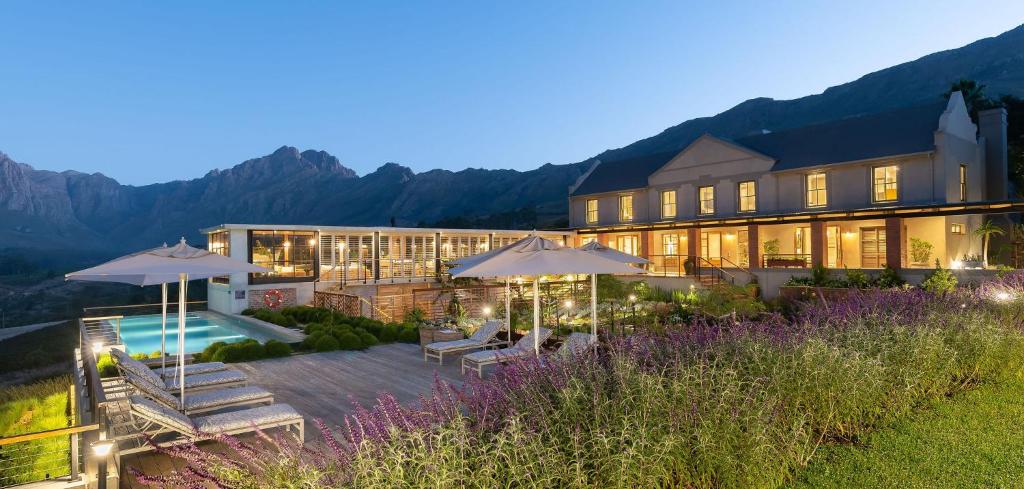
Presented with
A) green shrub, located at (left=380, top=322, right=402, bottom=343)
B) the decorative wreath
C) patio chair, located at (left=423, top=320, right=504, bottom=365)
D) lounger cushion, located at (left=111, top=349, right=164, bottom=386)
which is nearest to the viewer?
lounger cushion, located at (left=111, top=349, right=164, bottom=386)

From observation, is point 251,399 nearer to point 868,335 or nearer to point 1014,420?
point 868,335

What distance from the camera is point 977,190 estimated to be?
22438mm

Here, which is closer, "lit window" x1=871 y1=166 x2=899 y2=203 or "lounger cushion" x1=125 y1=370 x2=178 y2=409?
"lounger cushion" x1=125 y1=370 x2=178 y2=409

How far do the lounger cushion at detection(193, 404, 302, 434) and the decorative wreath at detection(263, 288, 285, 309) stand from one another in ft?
52.3

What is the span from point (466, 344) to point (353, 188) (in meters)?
166

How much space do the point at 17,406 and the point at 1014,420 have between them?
14294 millimetres

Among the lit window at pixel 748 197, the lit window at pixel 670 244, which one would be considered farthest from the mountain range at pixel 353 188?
the lit window at pixel 748 197

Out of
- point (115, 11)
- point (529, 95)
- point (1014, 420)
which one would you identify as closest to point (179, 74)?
point (115, 11)

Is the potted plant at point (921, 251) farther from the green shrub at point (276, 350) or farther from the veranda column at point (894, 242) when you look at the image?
the green shrub at point (276, 350)

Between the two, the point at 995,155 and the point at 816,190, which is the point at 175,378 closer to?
the point at 816,190

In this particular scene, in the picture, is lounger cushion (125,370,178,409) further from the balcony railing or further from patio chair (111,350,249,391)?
the balcony railing

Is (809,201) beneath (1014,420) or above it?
above

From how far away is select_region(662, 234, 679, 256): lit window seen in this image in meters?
27.1

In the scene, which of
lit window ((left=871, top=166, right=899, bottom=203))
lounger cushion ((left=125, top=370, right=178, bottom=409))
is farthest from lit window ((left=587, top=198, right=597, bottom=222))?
lounger cushion ((left=125, top=370, right=178, bottom=409))
